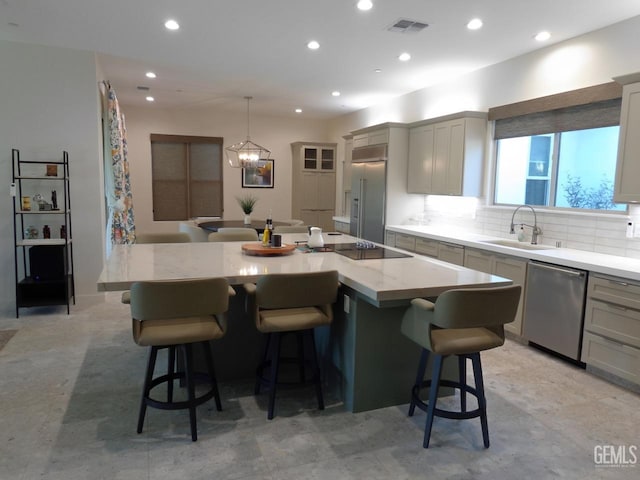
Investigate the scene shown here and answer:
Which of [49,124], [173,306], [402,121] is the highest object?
[402,121]

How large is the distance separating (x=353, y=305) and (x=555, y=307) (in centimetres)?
201

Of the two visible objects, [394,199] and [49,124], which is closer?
[49,124]

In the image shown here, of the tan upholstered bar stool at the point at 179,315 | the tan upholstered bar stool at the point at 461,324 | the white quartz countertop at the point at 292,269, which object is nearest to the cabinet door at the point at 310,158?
the white quartz countertop at the point at 292,269

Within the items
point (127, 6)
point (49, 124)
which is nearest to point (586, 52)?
point (127, 6)

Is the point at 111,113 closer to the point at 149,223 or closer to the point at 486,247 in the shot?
the point at 149,223

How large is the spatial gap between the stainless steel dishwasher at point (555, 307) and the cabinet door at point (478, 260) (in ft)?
1.57

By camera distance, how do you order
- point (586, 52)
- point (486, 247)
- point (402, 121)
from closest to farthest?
point (586, 52), point (486, 247), point (402, 121)

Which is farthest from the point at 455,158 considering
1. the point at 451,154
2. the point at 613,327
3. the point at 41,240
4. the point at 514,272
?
the point at 41,240

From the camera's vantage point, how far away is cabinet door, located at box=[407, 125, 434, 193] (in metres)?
5.82

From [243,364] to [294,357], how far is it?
0.37 m

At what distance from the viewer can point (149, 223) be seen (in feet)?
27.2

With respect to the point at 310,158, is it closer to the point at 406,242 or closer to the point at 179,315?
the point at 406,242

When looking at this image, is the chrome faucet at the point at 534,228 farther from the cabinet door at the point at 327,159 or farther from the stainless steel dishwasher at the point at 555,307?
the cabinet door at the point at 327,159

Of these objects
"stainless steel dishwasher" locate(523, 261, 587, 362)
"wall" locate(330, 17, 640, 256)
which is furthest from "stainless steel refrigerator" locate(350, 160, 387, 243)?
"stainless steel dishwasher" locate(523, 261, 587, 362)
